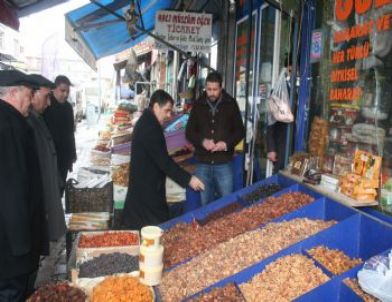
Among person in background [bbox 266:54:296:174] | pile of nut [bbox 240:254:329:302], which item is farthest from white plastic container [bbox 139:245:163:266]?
person in background [bbox 266:54:296:174]

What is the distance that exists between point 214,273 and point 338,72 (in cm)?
219

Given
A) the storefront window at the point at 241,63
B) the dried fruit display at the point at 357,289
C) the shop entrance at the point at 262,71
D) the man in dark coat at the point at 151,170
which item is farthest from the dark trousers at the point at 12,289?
the storefront window at the point at 241,63

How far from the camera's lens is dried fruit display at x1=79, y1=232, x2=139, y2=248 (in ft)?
11.2

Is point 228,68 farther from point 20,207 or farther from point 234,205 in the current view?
point 20,207

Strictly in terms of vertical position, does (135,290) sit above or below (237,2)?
below

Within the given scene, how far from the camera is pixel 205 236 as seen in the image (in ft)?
11.7

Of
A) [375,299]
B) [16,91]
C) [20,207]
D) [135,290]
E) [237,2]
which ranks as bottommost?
[135,290]

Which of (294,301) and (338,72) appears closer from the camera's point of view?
(294,301)

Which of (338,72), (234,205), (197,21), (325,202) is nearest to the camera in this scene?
(325,202)

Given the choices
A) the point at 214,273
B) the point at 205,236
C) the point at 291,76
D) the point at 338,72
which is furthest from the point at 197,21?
the point at 214,273

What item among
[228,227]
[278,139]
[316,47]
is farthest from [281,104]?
[228,227]

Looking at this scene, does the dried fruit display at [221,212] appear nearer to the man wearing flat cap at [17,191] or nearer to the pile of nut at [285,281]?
the pile of nut at [285,281]

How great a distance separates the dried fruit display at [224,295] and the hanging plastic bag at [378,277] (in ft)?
2.30

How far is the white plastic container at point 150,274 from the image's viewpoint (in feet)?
9.29
